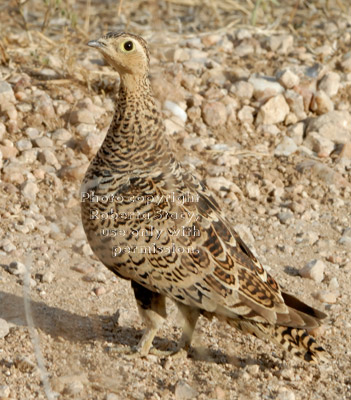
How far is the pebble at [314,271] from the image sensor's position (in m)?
4.97

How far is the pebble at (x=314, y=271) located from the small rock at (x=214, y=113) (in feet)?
6.00

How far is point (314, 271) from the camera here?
496 centimetres

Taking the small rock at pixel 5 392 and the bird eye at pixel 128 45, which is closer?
the small rock at pixel 5 392

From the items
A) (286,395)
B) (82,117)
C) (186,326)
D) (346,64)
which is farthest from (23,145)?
(346,64)

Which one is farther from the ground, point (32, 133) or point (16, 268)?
point (32, 133)

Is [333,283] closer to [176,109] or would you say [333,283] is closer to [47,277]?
[47,277]

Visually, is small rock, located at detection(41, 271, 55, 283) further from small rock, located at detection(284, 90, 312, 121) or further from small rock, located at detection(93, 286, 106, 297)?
small rock, located at detection(284, 90, 312, 121)

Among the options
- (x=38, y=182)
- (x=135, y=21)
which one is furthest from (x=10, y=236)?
(x=135, y=21)

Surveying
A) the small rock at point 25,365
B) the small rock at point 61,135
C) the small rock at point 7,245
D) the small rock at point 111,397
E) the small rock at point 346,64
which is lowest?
the small rock at point 7,245

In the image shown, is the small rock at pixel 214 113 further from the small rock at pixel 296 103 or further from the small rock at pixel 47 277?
the small rock at pixel 47 277

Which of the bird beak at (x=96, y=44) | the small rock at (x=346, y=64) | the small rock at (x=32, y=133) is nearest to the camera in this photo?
the bird beak at (x=96, y=44)

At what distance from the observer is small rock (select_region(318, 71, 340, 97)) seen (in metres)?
6.85

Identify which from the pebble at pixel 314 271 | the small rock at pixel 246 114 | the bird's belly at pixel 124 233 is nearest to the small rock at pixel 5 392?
the bird's belly at pixel 124 233

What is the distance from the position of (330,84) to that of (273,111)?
27.4 inches
